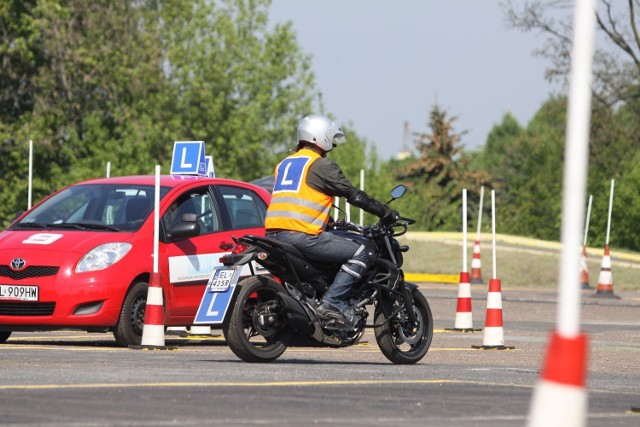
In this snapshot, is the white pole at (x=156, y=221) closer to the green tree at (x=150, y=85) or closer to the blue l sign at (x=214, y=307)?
the blue l sign at (x=214, y=307)

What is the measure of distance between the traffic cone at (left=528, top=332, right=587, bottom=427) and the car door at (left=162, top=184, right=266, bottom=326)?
9.61m

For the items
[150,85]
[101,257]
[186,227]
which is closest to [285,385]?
[101,257]

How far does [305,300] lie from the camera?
41.7 ft

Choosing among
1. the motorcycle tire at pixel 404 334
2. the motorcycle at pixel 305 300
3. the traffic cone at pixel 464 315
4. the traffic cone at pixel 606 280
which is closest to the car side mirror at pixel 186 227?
the motorcycle at pixel 305 300

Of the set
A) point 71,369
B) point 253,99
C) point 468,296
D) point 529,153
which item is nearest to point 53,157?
point 253,99

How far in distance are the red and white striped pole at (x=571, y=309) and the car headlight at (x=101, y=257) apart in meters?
9.55

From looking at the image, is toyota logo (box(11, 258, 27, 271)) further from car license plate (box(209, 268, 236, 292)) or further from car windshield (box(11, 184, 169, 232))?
car license plate (box(209, 268, 236, 292))

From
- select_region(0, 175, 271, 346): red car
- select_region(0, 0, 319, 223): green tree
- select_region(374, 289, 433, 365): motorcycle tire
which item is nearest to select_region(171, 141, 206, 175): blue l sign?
select_region(0, 175, 271, 346): red car

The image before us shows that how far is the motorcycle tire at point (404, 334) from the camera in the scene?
13117 mm

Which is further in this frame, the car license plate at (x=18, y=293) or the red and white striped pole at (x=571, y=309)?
the car license plate at (x=18, y=293)

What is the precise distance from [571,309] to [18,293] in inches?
385

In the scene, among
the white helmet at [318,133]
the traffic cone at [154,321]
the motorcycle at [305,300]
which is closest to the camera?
the motorcycle at [305,300]

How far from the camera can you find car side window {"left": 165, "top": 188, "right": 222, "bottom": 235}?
15.8 meters

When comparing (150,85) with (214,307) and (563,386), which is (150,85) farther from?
(563,386)
